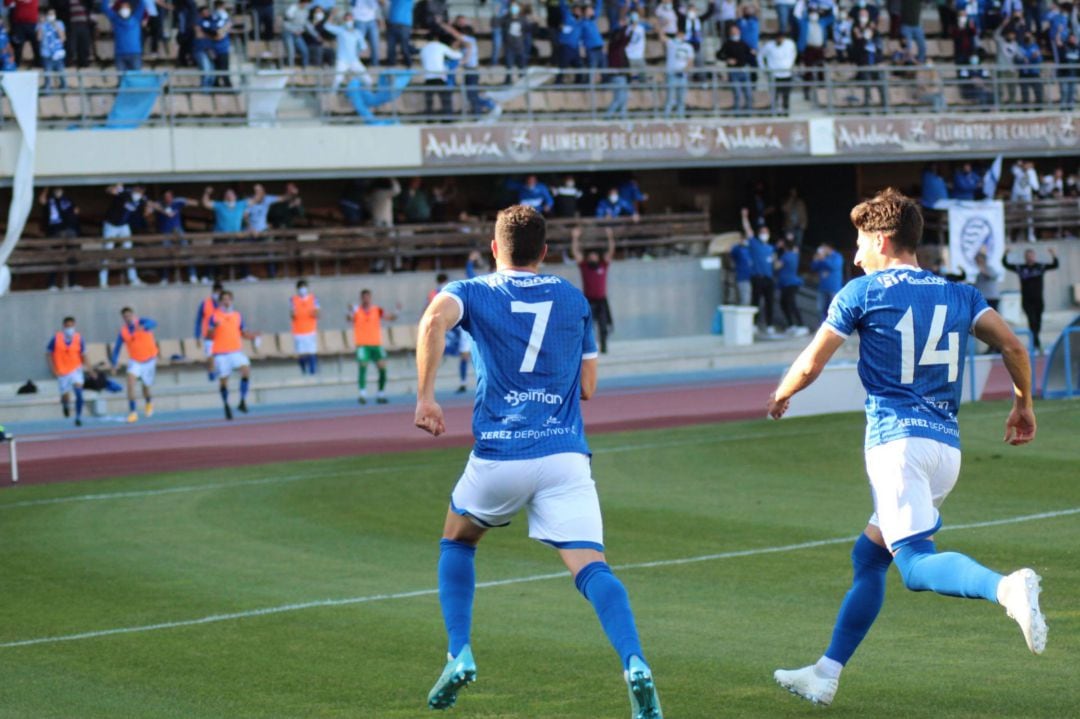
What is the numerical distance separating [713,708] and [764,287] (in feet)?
91.2

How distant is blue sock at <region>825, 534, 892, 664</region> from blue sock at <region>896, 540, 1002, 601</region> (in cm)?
34

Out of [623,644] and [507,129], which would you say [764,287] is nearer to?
[507,129]

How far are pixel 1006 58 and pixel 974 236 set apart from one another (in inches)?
360

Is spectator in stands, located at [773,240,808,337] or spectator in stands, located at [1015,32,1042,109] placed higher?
spectator in stands, located at [1015,32,1042,109]

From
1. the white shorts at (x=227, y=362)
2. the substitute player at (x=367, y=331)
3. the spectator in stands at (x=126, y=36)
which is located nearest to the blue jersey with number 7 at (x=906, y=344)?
the white shorts at (x=227, y=362)

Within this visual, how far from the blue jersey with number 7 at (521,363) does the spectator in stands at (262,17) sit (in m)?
26.6

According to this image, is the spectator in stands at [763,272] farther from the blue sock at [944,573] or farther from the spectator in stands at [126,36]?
the blue sock at [944,573]

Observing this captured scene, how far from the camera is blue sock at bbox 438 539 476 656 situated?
23.9ft

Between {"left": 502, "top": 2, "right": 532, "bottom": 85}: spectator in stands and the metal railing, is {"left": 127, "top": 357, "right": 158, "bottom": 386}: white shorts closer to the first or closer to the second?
the metal railing

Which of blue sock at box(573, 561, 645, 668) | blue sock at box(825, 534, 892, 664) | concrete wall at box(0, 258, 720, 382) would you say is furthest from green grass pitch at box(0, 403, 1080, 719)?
concrete wall at box(0, 258, 720, 382)

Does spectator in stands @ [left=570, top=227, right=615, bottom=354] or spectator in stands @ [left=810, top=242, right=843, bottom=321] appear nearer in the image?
spectator in stands @ [left=570, top=227, right=615, bottom=354]

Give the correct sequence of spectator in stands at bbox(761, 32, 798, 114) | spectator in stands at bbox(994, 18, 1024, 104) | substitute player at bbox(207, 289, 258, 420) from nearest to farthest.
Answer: substitute player at bbox(207, 289, 258, 420), spectator in stands at bbox(761, 32, 798, 114), spectator in stands at bbox(994, 18, 1024, 104)

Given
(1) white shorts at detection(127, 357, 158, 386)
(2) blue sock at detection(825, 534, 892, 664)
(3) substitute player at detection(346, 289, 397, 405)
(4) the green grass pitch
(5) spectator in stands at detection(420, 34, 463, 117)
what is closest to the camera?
(2) blue sock at detection(825, 534, 892, 664)

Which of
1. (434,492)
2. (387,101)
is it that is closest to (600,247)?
(387,101)
